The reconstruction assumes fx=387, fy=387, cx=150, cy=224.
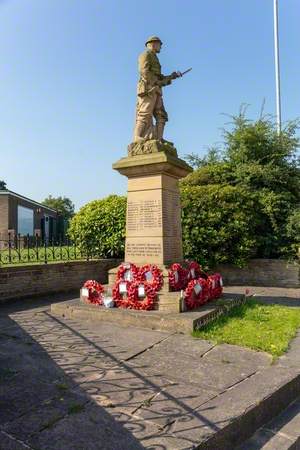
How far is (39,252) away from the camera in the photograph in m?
9.59

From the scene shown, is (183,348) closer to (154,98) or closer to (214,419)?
(214,419)

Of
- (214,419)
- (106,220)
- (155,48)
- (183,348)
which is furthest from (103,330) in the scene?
(106,220)

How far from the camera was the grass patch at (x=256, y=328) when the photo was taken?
471cm

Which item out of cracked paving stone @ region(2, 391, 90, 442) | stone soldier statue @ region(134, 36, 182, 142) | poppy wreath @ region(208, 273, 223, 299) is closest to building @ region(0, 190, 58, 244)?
stone soldier statue @ region(134, 36, 182, 142)

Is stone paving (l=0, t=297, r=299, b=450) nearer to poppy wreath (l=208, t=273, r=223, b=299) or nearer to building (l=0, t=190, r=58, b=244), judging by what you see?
poppy wreath (l=208, t=273, r=223, b=299)

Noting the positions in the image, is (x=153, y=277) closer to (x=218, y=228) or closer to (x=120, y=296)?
(x=120, y=296)

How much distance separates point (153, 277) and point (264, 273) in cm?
550

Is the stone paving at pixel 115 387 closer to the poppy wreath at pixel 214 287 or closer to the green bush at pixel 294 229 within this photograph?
the poppy wreath at pixel 214 287

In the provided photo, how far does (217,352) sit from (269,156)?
8.97 m

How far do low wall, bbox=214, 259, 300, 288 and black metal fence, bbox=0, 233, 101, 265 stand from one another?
377cm

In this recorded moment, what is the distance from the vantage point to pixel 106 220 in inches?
432

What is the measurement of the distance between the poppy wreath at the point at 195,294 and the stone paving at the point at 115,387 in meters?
0.85

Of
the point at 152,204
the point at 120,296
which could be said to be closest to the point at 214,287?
the point at 120,296

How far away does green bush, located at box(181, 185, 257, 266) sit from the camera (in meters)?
10.4
